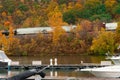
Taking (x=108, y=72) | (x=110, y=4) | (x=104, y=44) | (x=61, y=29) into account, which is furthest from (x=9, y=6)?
(x=108, y=72)

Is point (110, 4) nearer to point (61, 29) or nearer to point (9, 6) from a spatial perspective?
point (9, 6)

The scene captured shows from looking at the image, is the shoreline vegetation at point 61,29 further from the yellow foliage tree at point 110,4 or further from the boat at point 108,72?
the boat at point 108,72

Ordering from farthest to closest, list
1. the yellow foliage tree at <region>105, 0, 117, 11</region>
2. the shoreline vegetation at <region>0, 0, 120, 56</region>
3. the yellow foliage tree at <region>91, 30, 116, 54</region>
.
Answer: the yellow foliage tree at <region>105, 0, 117, 11</region>
the shoreline vegetation at <region>0, 0, 120, 56</region>
the yellow foliage tree at <region>91, 30, 116, 54</region>

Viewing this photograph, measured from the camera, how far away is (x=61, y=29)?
285 feet

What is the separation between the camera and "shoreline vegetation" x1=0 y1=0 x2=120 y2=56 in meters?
81.7

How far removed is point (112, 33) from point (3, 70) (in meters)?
33.6

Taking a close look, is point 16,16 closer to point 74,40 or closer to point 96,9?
point 96,9

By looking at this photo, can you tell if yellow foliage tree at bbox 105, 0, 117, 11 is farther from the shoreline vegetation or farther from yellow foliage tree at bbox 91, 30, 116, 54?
yellow foliage tree at bbox 91, 30, 116, 54

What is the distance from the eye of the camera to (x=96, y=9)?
111 meters

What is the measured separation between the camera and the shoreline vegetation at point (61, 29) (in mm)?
81688

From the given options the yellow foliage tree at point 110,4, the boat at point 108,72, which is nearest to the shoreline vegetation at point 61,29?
the yellow foliage tree at point 110,4

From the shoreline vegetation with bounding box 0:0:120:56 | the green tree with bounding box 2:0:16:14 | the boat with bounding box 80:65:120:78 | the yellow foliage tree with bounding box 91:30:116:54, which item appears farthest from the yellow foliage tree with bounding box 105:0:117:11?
the boat with bounding box 80:65:120:78

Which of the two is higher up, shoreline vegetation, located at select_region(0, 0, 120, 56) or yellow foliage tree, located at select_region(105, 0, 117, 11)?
yellow foliage tree, located at select_region(105, 0, 117, 11)

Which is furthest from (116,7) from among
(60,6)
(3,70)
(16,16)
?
(3,70)
